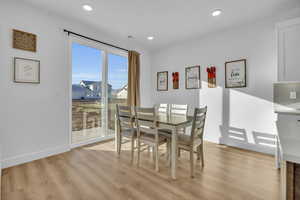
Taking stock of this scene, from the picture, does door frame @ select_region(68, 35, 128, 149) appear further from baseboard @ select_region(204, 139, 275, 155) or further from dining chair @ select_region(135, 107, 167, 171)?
baseboard @ select_region(204, 139, 275, 155)

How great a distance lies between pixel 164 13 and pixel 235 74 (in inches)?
74.2

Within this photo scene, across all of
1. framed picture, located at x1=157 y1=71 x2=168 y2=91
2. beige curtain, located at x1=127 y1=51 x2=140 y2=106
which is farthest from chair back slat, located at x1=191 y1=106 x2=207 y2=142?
framed picture, located at x1=157 y1=71 x2=168 y2=91

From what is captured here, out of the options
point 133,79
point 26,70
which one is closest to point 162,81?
point 133,79

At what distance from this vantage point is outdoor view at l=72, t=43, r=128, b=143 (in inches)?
122

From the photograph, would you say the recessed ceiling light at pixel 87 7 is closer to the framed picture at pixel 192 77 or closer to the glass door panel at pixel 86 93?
the glass door panel at pixel 86 93

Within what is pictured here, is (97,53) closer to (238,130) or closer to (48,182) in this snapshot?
(48,182)

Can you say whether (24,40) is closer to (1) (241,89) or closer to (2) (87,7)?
(2) (87,7)

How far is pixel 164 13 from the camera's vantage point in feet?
8.48

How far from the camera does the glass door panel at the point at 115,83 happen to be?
3.66 metres

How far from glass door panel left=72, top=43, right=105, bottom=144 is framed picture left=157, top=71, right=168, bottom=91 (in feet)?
5.77

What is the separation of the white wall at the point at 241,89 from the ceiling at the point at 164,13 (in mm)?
295

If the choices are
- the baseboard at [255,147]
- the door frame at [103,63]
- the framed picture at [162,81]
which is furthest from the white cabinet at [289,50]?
the door frame at [103,63]

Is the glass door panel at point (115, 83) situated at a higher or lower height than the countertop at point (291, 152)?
higher

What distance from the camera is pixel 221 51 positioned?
322cm
